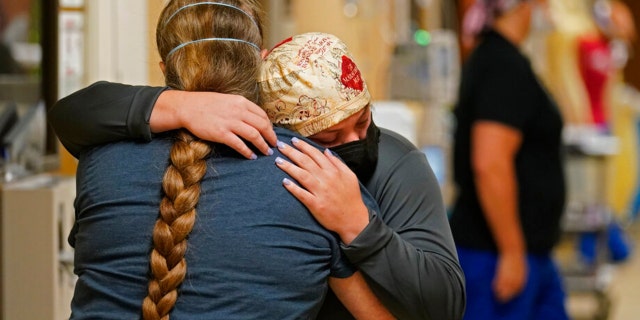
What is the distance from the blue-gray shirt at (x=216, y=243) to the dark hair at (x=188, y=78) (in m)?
0.02

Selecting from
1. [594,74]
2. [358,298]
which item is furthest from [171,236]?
[594,74]

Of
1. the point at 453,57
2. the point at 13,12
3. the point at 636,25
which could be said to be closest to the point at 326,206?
the point at 13,12

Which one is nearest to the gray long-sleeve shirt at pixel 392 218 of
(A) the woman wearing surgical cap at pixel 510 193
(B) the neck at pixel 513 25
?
(A) the woman wearing surgical cap at pixel 510 193

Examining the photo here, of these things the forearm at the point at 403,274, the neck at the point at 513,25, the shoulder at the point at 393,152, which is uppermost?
the shoulder at the point at 393,152

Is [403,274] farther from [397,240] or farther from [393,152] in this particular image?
[393,152]

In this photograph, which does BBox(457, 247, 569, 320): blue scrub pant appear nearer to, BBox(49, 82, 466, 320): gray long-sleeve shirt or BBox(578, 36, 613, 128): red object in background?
BBox(49, 82, 466, 320): gray long-sleeve shirt

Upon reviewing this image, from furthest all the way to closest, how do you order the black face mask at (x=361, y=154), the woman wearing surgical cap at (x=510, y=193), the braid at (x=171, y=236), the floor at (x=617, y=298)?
the floor at (x=617, y=298) < the woman wearing surgical cap at (x=510, y=193) < the black face mask at (x=361, y=154) < the braid at (x=171, y=236)

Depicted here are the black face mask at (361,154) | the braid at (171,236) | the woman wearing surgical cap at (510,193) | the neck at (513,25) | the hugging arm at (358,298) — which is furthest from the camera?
the neck at (513,25)

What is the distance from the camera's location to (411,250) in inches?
57.1

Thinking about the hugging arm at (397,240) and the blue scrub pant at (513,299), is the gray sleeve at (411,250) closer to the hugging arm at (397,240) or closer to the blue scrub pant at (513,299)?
the hugging arm at (397,240)

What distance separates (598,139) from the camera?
6.24 metres

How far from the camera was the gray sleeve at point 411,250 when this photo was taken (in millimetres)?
1417

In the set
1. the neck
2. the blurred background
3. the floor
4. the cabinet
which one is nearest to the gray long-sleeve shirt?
the blurred background

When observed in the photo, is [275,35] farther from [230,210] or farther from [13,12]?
[230,210]
